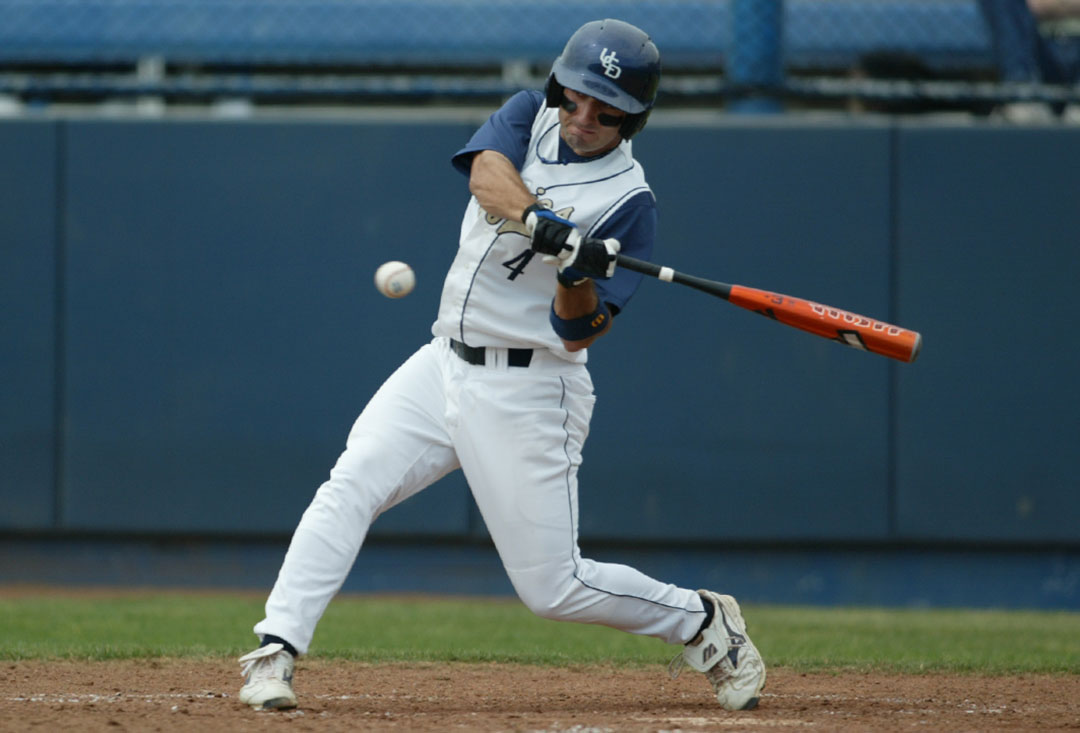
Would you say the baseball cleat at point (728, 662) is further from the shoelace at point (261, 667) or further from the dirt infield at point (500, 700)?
the shoelace at point (261, 667)

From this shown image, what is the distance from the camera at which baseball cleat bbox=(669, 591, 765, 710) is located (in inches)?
146

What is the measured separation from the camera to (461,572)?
7.15 meters

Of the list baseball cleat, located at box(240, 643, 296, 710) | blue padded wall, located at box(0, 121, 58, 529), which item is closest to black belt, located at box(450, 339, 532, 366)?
baseball cleat, located at box(240, 643, 296, 710)

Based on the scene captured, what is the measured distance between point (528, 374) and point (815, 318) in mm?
760

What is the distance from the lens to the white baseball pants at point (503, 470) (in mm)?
3484

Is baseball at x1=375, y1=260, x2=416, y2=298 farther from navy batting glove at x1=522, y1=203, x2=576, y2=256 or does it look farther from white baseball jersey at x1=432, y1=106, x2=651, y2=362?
navy batting glove at x1=522, y1=203, x2=576, y2=256

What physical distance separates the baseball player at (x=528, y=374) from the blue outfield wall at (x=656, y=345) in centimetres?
335

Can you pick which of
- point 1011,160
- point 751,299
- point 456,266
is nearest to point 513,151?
point 456,266

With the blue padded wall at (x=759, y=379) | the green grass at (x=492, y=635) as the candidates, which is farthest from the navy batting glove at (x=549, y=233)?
the blue padded wall at (x=759, y=379)

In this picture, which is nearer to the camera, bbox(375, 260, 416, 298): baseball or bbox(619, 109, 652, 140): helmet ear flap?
bbox(619, 109, 652, 140): helmet ear flap

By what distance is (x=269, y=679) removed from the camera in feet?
11.0

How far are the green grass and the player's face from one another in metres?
1.94

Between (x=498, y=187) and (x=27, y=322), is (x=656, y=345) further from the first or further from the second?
(x=498, y=187)

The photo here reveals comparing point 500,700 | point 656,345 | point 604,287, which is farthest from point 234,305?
point 604,287
